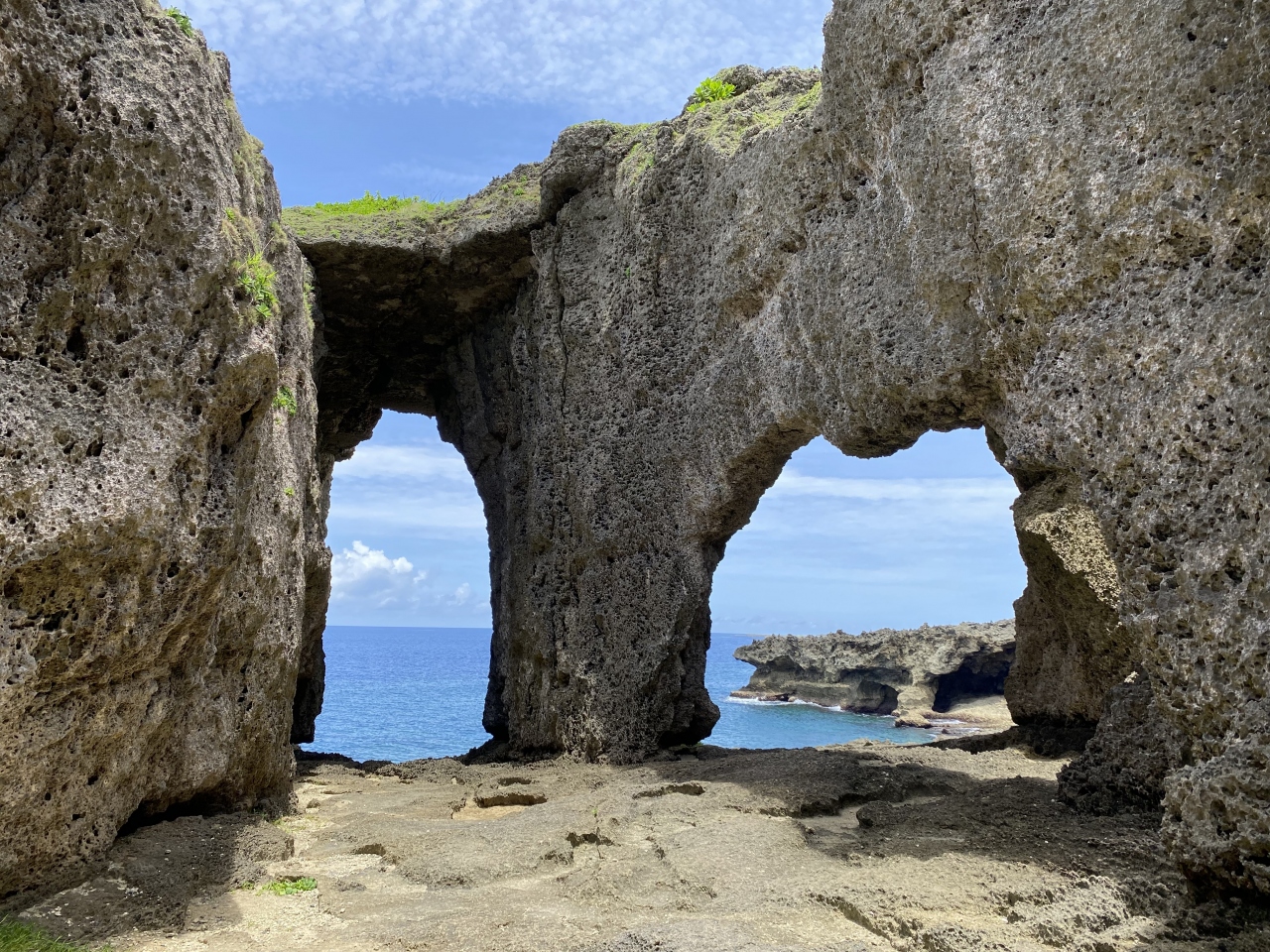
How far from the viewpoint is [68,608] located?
698cm

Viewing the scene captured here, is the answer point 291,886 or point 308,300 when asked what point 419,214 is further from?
point 291,886

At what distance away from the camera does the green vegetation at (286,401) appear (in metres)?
10.7

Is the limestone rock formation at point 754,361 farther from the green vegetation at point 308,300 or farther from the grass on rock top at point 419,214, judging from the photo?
the grass on rock top at point 419,214

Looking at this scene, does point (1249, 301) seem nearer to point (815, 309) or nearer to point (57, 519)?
point (815, 309)

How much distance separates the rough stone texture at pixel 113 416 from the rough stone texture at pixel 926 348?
6408mm

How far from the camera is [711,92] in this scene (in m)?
14.5

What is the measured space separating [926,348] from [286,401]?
701 cm

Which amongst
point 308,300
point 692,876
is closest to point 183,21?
point 308,300

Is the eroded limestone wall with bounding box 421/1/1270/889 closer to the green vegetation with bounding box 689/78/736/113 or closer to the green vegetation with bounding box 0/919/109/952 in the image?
the green vegetation with bounding box 689/78/736/113

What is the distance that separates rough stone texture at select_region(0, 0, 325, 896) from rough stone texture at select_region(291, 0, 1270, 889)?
6408mm

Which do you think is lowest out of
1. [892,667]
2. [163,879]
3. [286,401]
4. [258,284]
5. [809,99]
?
[892,667]

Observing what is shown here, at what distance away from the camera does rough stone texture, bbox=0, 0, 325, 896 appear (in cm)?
683

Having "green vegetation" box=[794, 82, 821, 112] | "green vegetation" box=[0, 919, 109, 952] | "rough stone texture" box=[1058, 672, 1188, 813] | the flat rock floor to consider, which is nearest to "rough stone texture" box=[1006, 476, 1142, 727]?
the flat rock floor

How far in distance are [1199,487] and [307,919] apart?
7.26 meters
